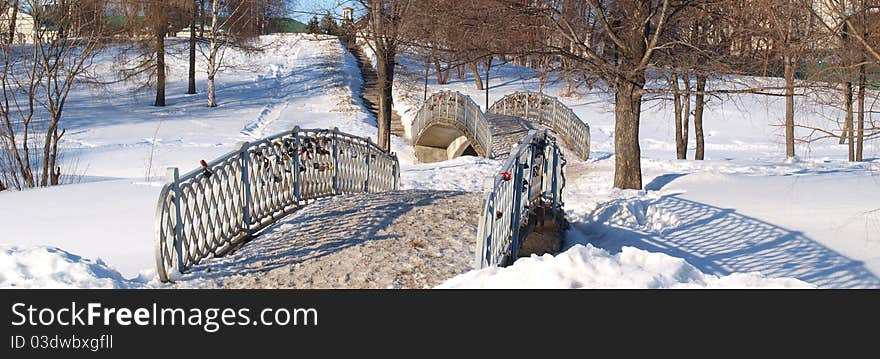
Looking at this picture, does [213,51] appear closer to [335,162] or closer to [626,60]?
[626,60]

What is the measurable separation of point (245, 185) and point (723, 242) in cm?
613

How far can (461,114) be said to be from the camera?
2509cm

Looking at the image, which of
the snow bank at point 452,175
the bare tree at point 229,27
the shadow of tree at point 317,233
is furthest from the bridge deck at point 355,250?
the bare tree at point 229,27

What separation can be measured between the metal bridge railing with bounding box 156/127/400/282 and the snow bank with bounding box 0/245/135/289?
1.33 feet

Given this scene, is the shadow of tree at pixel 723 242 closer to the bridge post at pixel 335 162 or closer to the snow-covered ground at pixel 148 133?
the bridge post at pixel 335 162

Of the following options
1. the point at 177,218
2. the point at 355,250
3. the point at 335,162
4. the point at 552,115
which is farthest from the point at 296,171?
the point at 552,115

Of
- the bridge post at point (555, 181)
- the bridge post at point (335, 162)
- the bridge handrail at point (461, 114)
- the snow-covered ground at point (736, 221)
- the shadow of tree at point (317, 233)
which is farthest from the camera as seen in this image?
the bridge handrail at point (461, 114)

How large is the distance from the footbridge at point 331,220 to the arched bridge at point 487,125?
11.9m

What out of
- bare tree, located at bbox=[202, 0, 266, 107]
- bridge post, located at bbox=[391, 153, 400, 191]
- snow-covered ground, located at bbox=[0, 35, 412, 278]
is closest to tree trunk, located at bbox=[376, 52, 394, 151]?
snow-covered ground, located at bbox=[0, 35, 412, 278]

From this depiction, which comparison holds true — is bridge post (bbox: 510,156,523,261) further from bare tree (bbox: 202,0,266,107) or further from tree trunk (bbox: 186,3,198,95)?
tree trunk (bbox: 186,3,198,95)

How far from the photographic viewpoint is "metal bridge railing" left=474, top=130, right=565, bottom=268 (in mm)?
5930

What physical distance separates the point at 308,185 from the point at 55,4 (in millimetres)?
8044

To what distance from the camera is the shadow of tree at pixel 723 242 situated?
916cm

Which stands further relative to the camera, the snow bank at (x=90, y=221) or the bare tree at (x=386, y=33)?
the bare tree at (x=386, y=33)
